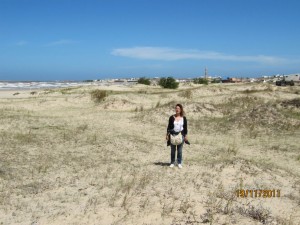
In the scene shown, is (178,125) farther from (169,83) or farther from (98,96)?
(169,83)

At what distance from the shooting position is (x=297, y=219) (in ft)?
26.5

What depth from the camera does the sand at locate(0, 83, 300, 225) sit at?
816cm

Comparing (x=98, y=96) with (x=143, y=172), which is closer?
(x=143, y=172)

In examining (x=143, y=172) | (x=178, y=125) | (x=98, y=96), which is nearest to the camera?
(x=178, y=125)

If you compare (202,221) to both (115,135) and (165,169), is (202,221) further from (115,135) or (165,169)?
(115,135)

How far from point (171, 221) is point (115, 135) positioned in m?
10.5
